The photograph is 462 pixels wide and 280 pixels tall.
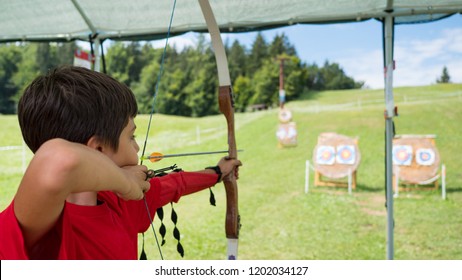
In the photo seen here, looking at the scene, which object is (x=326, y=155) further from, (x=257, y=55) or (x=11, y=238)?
(x=257, y=55)

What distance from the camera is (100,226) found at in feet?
2.13

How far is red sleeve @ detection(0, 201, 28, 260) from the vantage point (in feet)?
1.46

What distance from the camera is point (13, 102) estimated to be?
13.4 m

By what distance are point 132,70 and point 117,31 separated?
10.6 meters

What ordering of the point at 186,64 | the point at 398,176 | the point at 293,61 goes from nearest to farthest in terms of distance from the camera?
the point at 398,176 < the point at 186,64 < the point at 293,61

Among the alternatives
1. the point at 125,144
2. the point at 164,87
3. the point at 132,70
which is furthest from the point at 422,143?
the point at 132,70

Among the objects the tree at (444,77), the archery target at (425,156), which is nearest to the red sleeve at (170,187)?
the archery target at (425,156)

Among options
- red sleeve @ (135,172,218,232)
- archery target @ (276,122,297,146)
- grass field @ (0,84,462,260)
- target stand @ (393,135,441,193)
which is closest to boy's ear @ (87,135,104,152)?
red sleeve @ (135,172,218,232)

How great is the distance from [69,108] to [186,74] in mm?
11857

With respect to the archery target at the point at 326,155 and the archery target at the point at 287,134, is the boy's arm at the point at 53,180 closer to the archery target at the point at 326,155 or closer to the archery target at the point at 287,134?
the archery target at the point at 326,155

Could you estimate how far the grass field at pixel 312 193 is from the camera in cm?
365
